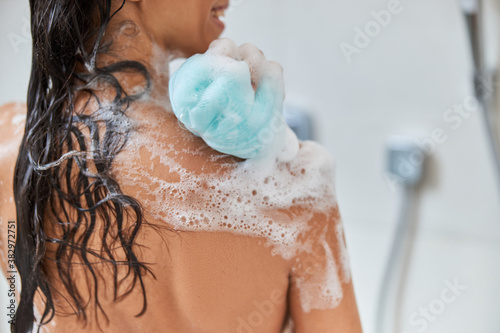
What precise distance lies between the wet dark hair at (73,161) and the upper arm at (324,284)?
0.61 ft

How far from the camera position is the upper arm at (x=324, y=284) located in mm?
552

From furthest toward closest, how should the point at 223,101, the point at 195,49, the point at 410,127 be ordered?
the point at 410,127, the point at 195,49, the point at 223,101

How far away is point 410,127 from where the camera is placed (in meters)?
1.05

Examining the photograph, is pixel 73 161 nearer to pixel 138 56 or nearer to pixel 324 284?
pixel 138 56

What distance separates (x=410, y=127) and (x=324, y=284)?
60 cm

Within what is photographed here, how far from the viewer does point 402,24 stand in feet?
3.22

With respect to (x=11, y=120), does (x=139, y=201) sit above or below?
below

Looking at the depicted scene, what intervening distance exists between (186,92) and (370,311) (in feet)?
2.94

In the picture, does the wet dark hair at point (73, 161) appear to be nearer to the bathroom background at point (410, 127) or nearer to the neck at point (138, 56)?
the neck at point (138, 56)

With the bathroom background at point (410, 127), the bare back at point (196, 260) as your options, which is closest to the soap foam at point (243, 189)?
the bare back at point (196, 260)

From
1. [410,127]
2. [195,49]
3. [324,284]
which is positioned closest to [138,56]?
[195,49]

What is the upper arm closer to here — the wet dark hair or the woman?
the woman

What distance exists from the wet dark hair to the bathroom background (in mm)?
437

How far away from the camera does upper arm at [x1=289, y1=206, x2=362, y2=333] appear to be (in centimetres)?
55
